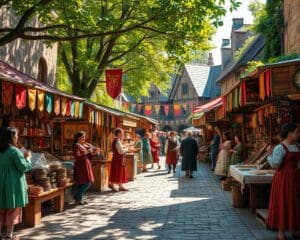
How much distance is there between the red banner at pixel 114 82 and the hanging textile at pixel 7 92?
1101cm

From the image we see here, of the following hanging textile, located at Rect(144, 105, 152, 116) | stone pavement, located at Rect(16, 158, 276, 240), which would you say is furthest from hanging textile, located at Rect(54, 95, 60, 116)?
hanging textile, located at Rect(144, 105, 152, 116)

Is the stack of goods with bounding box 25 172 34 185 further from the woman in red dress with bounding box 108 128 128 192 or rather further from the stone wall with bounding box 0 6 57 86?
the stone wall with bounding box 0 6 57 86

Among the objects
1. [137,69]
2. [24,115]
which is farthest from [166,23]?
[137,69]

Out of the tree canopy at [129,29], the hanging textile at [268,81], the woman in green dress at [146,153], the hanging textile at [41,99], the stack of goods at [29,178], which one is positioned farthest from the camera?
the woman in green dress at [146,153]

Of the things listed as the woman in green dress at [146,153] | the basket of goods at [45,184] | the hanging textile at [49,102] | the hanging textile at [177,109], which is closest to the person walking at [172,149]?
the woman in green dress at [146,153]

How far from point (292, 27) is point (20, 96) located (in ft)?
40.5

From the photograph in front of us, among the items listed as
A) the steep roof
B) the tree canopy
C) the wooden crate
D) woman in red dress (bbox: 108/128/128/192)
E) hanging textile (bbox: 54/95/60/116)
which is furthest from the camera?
the steep roof

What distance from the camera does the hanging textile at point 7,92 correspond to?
26.7 feet

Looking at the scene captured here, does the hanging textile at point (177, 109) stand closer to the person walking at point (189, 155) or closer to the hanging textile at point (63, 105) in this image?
the person walking at point (189, 155)

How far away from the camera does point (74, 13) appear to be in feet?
35.2

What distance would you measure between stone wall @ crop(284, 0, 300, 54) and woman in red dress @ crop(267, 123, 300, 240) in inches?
408

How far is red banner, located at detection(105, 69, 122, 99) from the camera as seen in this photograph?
19281 mm

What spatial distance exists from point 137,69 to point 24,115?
12.0 metres

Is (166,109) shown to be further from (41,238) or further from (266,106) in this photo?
(41,238)
